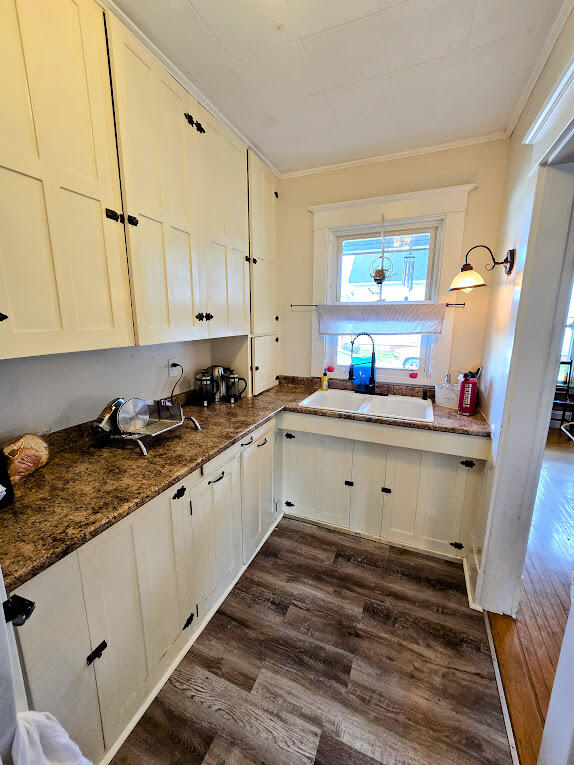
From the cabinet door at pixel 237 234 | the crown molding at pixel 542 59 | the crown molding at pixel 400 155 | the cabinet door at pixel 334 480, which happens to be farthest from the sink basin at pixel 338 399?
the crown molding at pixel 542 59

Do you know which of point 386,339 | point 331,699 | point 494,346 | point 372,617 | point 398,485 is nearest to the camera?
point 331,699

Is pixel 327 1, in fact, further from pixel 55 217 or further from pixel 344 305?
pixel 344 305

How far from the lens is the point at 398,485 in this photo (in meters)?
2.09

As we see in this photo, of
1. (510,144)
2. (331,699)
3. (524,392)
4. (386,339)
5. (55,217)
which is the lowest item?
(331,699)

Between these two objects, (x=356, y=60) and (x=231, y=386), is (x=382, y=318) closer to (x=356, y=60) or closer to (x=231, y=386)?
(x=231, y=386)

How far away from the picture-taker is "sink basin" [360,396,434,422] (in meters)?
2.27

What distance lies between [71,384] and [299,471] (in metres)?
1.54

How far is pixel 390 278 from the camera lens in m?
2.44

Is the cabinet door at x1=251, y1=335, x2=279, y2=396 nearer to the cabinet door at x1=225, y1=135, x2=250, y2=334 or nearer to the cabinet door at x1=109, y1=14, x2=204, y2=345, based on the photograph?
the cabinet door at x1=225, y1=135, x2=250, y2=334

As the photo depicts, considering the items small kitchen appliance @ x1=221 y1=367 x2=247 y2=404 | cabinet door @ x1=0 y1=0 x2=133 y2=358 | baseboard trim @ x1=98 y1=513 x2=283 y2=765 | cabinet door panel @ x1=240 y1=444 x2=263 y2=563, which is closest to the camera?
cabinet door @ x1=0 y1=0 x2=133 y2=358

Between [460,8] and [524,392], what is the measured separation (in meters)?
1.52

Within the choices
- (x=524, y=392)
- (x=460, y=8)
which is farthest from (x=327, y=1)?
(x=524, y=392)

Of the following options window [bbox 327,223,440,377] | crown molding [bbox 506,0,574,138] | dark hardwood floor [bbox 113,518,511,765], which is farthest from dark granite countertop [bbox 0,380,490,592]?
crown molding [bbox 506,0,574,138]

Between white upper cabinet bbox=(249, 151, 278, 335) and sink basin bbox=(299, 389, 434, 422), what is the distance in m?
0.69
